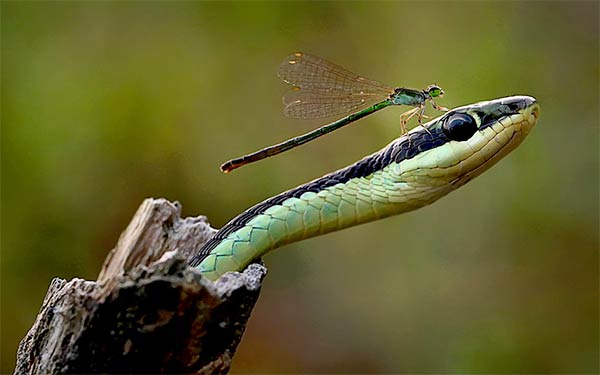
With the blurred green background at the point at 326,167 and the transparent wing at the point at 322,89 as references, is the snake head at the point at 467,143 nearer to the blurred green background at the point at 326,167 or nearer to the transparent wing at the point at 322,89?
the transparent wing at the point at 322,89

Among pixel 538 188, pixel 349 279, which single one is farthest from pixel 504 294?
pixel 349 279

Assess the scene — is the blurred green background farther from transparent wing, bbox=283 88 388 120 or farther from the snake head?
the snake head

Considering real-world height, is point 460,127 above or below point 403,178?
above

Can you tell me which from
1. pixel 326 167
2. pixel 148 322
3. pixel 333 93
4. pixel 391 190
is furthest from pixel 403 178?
pixel 326 167

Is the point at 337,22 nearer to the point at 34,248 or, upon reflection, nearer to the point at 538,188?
the point at 538,188

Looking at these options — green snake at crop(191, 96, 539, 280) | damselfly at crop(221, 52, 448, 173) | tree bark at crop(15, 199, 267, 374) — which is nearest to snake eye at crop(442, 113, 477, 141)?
green snake at crop(191, 96, 539, 280)

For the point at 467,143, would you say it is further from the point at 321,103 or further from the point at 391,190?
the point at 321,103
